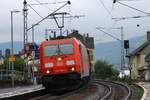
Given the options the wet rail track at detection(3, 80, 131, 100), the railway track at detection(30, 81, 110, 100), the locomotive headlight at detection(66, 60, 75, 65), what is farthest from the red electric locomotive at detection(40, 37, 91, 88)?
the railway track at detection(30, 81, 110, 100)

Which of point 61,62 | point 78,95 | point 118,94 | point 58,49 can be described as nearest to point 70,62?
point 61,62

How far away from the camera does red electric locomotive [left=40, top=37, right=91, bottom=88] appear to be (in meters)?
32.6

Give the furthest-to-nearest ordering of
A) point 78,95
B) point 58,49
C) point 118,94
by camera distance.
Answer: point 58,49 < point 118,94 < point 78,95

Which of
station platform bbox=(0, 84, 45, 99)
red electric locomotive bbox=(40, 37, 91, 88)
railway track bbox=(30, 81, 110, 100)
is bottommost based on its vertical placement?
railway track bbox=(30, 81, 110, 100)

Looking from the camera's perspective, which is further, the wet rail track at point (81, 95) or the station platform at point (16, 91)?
the station platform at point (16, 91)

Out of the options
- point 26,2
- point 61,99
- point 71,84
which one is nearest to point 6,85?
point 26,2

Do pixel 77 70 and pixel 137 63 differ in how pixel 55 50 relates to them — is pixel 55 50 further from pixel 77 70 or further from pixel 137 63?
pixel 137 63

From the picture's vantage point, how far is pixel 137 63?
102062 millimetres

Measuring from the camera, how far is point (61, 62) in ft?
108

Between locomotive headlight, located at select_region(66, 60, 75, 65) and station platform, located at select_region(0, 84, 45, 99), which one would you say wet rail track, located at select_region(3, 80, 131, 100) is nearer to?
station platform, located at select_region(0, 84, 45, 99)

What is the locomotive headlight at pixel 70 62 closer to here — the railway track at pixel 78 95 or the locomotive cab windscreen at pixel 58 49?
the locomotive cab windscreen at pixel 58 49

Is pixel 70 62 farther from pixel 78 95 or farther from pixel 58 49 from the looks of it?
pixel 78 95

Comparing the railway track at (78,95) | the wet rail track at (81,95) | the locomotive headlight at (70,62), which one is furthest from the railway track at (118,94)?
the locomotive headlight at (70,62)

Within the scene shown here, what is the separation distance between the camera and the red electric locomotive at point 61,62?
3259cm
